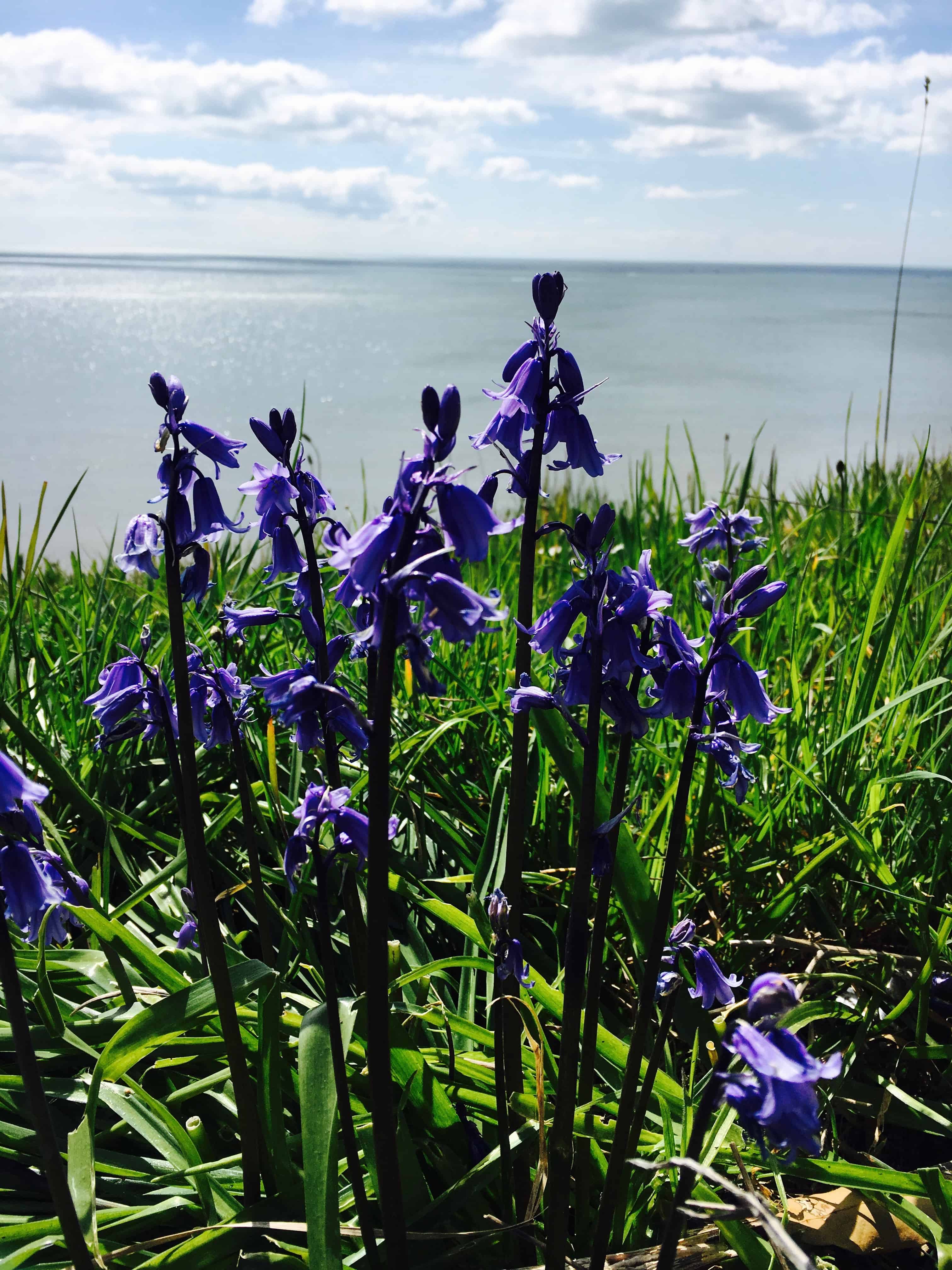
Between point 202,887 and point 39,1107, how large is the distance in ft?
1.54

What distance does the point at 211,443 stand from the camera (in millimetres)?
1841

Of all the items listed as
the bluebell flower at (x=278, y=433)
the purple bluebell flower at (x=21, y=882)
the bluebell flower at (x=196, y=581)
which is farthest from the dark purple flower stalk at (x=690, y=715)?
the purple bluebell flower at (x=21, y=882)

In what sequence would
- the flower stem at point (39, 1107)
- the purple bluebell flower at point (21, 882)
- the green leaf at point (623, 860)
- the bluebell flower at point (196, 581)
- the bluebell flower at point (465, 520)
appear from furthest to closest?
the green leaf at point (623, 860)
the bluebell flower at point (196, 581)
the purple bluebell flower at point (21, 882)
the flower stem at point (39, 1107)
the bluebell flower at point (465, 520)

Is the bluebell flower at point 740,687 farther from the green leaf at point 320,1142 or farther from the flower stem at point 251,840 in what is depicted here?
the flower stem at point 251,840

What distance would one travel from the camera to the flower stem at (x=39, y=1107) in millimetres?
1411

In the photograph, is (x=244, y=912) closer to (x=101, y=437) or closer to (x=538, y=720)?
(x=538, y=720)

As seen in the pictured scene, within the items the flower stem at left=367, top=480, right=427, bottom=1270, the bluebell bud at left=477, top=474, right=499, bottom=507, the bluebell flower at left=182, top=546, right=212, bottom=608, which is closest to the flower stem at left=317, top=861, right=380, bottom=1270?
the flower stem at left=367, top=480, right=427, bottom=1270

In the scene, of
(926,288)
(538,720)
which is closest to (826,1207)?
(538,720)

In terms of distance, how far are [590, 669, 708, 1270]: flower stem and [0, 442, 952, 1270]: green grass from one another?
307mm

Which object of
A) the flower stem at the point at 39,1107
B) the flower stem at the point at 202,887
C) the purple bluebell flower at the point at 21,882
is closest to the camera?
the flower stem at the point at 39,1107

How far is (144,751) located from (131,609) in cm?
110

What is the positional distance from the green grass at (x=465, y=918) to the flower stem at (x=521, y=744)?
0.10 metres

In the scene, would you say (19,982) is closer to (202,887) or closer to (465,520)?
(202,887)

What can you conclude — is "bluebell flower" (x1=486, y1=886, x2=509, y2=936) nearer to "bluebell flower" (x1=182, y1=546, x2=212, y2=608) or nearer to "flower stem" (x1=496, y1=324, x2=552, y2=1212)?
"flower stem" (x1=496, y1=324, x2=552, y2=1212)
